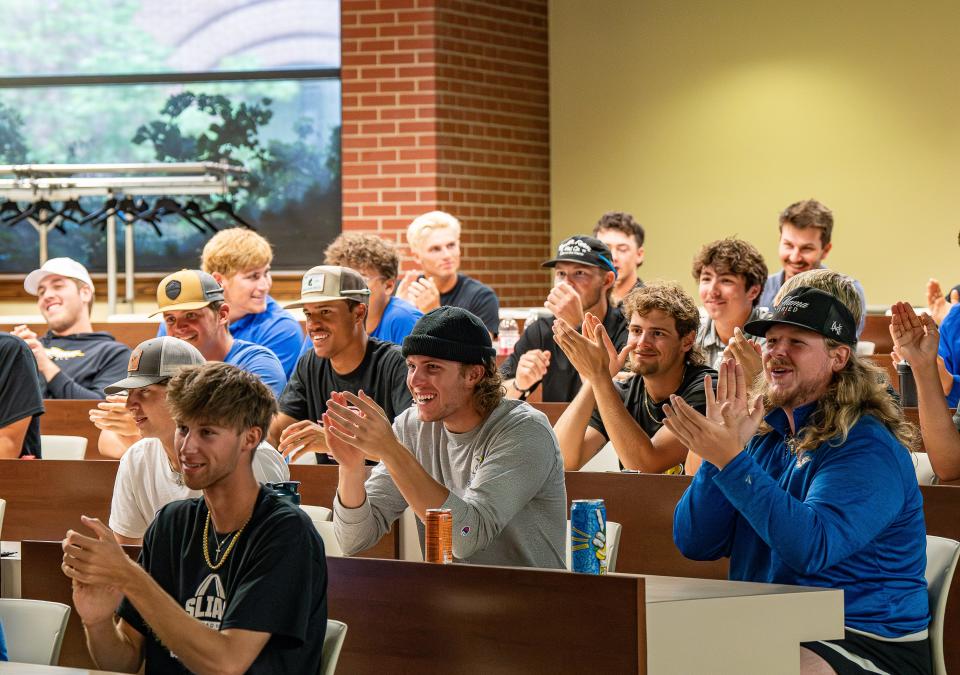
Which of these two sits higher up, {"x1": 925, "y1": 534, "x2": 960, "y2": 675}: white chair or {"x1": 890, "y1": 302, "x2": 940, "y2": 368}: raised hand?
{"x1": 890, "y1": 302, "x2": 940, "y2": 368}: raised hand

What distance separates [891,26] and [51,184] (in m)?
5.25

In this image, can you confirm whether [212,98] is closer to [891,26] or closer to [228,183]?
[228,183]

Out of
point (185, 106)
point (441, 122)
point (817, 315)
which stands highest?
point (185, 106)

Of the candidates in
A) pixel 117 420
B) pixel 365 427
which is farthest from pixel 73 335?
pixel 365 427

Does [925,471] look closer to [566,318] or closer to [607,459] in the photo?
[607,459]

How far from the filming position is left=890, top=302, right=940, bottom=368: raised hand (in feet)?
12.5

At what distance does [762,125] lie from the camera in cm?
843

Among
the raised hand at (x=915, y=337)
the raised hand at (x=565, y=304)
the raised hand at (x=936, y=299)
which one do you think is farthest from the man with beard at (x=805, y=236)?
the raised hand at (x=915, y=337)

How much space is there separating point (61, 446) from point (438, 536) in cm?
Result: 264

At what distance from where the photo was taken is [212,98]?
28.4 ft

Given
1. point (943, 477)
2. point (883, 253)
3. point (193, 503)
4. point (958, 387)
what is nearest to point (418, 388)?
point (193, 503)

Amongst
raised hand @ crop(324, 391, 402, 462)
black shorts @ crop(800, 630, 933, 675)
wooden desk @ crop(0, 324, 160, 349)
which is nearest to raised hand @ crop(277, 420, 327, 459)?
raised hand @ crop(324, 391, 402, 462)

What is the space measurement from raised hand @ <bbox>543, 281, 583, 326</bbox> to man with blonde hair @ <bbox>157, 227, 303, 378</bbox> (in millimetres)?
1394

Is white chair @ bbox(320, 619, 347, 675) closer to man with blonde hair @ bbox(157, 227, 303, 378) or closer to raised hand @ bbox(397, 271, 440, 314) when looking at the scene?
man with blonde hair @ bbox(157, 227, 303, 378)
